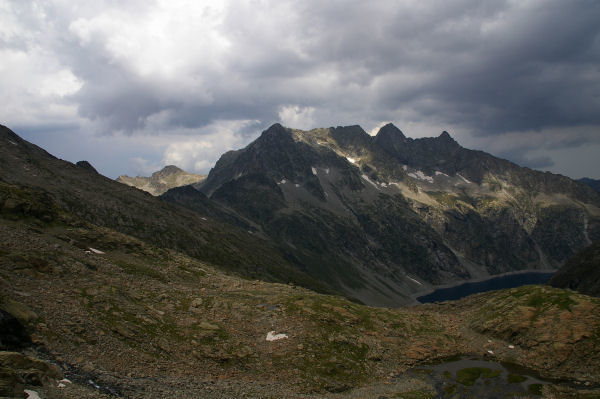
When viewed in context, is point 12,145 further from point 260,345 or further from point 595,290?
point 595,290

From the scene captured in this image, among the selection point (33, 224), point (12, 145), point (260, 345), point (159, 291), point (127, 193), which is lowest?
point (260, 345)

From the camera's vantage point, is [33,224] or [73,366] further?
[33,224]

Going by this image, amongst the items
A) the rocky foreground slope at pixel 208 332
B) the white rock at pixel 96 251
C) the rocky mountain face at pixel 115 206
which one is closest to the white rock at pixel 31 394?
the rocky foreground slope at pixel 208 332

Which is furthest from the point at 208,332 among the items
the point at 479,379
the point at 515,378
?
the point at 515,378

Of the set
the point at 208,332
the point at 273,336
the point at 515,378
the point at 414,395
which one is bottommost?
the point at 414,395

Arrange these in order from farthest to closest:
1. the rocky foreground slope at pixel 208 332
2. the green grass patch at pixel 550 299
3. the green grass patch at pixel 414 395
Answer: the green grass patch at pixel 550 299 → the green grass patch at pixel 414 395 → the rocky foreground slope at pixel 208 332

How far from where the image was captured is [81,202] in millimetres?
151750

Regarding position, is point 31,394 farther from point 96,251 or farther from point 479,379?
point 479,379

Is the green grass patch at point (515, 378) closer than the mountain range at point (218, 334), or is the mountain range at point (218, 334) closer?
the mountain range at point (218, 334)

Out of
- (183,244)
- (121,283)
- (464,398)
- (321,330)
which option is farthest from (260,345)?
(183,244)

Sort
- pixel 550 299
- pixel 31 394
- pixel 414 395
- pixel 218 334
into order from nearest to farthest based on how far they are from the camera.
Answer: pixel 31 394 < pixel 414 395 < pixel 218 334 < pixel 550 299

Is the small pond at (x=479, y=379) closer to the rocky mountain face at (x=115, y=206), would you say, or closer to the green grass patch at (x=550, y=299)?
the green grass patch at (x=550, y=299)

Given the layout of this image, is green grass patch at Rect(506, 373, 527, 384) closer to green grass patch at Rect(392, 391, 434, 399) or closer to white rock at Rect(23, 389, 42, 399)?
green grass patch at Rect(392, 391, 434, 399)

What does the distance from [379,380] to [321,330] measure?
11.0 m
